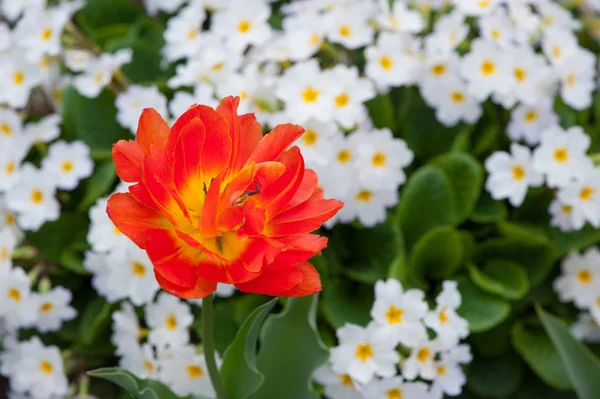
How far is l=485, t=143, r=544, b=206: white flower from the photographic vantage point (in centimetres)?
130

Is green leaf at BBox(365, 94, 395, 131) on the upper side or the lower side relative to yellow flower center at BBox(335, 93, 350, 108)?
lower

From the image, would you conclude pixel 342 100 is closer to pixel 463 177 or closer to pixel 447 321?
pixel 463 177

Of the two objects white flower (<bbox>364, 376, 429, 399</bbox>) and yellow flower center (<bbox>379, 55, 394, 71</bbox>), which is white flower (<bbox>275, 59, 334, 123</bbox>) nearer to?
yellow flower center (<bbox>379, 55, 394, 71</bbox>)

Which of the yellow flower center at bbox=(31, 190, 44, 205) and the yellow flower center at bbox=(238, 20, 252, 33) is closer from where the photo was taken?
the yellow flower center at bbox=(31, 190, 44, 205)

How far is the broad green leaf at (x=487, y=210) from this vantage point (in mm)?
1363

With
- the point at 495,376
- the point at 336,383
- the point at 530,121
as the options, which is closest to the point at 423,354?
the point at 336,383

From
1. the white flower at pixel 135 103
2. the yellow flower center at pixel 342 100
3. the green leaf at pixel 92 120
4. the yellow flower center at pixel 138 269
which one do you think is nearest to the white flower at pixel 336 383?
the yellow flower center at pixel 138 269

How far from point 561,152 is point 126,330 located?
0.83 metres

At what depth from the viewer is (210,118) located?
69cm

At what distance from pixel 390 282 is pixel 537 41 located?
0.77 metres

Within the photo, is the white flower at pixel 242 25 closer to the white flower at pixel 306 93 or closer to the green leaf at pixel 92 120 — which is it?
the white flower at pixel 306 93

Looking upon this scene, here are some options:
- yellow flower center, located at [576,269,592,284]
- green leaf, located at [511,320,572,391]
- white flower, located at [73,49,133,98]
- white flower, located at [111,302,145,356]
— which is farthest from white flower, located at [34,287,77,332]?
yellow flower center, located at [576,269,592,284]

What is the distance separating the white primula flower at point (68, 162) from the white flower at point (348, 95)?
49 centimetres

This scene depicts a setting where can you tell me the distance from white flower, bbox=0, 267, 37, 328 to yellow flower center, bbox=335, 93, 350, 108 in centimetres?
63
